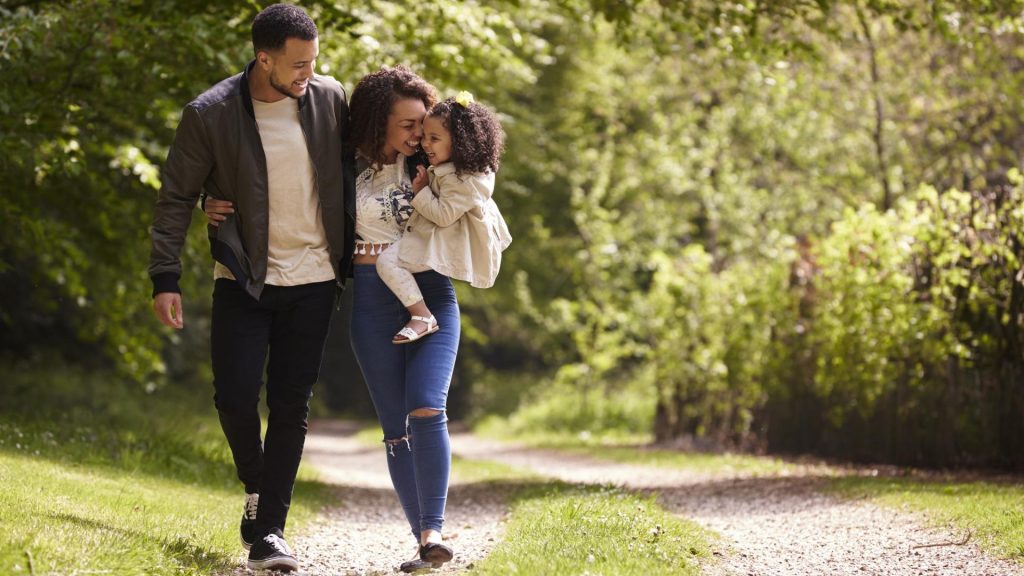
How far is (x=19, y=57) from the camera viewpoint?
7.51 metres

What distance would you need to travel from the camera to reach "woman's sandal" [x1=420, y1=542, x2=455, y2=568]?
4551 millimetres

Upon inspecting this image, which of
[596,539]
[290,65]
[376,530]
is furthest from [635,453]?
[290,65]

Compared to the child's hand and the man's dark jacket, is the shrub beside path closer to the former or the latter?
the man's dark jacket

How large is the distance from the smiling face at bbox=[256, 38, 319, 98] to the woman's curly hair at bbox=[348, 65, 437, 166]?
27 centimetres

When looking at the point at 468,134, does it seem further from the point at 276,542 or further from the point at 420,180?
the point at 276,542

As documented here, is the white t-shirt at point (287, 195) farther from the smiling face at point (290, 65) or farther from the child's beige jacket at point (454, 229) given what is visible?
the child's beige jacket at point (454, 229)

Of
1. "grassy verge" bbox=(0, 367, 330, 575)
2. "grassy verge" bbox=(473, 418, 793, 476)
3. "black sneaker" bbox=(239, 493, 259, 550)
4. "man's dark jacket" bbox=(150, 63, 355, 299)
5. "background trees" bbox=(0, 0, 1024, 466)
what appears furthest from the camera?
"grassy verge" bbox=(473, 418, 793, 476)

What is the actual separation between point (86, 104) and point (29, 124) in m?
0.40

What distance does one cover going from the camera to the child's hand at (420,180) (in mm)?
4656

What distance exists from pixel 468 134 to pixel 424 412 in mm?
1085

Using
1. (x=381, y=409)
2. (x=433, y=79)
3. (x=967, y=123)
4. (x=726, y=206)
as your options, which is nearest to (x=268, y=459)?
(x=381, y=409)

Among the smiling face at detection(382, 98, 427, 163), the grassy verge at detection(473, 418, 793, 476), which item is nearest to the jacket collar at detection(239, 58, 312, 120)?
the smiling face at detection(382, 98, 427, 163)

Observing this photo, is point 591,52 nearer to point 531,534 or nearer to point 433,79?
point 433,79

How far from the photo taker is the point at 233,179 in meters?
4.55
